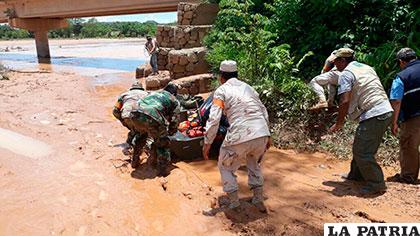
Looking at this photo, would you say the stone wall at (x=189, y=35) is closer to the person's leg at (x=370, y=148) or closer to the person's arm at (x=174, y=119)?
the person's arm at (x=174, y=119)

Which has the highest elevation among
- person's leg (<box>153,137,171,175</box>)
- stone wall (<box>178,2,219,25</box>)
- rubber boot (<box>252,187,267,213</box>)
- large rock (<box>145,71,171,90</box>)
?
stone wall (<box>178,2,219,25</box>)

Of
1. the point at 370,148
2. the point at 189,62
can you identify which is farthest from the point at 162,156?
the point at 189,62

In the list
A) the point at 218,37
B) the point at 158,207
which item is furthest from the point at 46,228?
the point at 218,37

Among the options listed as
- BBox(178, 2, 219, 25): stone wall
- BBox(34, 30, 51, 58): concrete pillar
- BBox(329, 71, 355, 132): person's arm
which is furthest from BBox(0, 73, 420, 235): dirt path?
BBox(34, 30, 51, 58): concrete pillar

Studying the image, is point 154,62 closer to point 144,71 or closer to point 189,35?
point 189,35

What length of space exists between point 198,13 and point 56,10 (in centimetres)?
1504

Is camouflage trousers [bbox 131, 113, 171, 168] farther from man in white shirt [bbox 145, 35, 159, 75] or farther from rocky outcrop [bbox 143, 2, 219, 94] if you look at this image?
man in white shirt [bbox 145, 35, 159, 75]

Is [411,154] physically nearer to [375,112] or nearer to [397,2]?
[375,112]

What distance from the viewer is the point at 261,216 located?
386 centimetres

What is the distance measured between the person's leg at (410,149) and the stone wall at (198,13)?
31.1 ft

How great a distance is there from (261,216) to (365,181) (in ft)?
5.00

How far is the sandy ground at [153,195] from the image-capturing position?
12.5 feet

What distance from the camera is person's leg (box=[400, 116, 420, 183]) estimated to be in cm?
436

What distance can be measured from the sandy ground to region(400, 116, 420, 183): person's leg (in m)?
0.26
